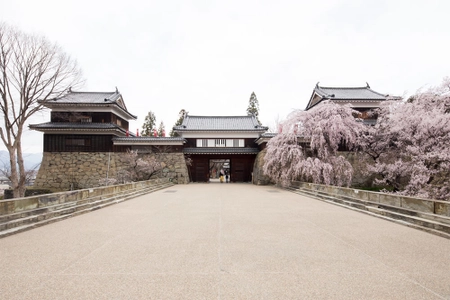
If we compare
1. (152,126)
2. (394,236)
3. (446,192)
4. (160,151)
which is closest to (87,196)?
(394,236)

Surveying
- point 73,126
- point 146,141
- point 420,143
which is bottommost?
point 420,143

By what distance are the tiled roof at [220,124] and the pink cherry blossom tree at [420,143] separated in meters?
11.4

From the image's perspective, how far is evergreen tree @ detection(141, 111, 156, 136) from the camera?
4221 centimetres

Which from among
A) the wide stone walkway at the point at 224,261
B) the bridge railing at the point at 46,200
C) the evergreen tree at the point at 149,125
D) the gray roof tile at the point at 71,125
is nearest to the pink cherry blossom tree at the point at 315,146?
the wide stone walkway at the point at 224,261

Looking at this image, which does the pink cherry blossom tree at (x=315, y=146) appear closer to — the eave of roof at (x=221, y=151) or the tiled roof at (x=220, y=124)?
the eave of roof at (x=221, y=151)

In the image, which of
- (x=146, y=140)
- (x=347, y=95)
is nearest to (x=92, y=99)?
(x=146, y=140)

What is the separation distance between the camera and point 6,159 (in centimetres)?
1650

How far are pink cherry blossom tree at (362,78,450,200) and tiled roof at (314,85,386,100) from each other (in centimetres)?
582

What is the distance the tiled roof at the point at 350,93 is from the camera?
2369 centimetres

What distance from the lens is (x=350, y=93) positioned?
25984mm

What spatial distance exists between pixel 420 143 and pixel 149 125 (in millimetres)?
36673

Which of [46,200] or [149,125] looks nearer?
[46,200]

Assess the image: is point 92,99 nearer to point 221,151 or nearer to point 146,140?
point 146,140

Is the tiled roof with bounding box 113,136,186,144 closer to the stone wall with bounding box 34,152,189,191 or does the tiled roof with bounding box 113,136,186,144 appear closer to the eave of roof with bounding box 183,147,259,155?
the eave of roof with bounding box 183,147,259,155
